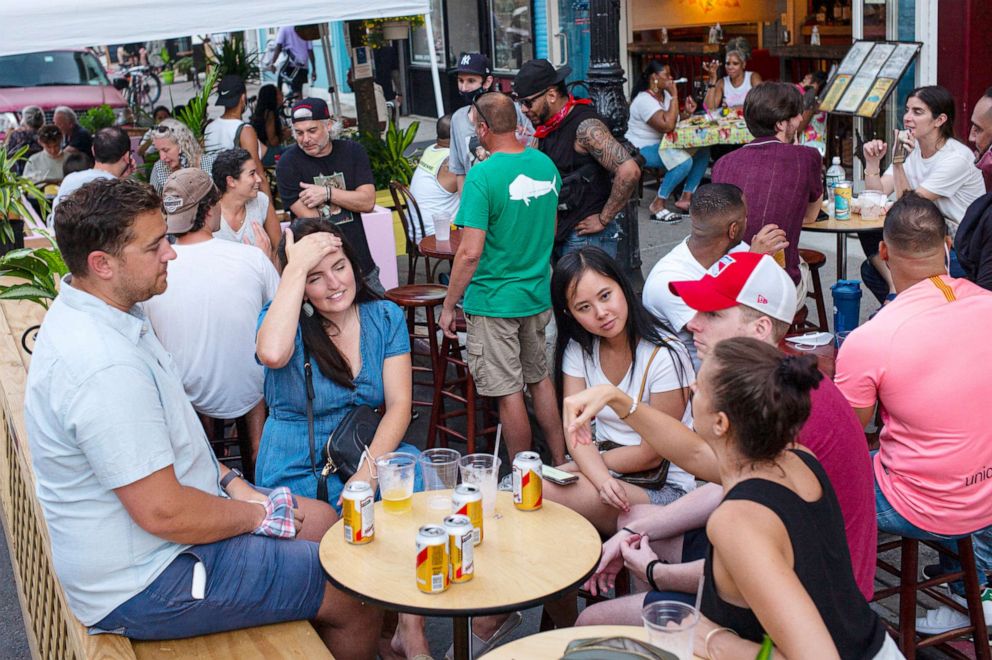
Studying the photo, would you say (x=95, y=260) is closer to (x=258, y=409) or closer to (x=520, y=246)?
(x=258, y=409)

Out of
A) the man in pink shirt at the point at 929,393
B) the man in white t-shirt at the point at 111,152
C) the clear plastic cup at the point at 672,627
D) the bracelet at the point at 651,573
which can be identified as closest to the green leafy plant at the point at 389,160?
the man in white t-shirt at the point at 111,152

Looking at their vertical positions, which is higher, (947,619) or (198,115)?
(198,115)

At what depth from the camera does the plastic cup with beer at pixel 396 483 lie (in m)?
3.24

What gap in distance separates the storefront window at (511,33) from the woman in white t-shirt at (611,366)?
11.7m

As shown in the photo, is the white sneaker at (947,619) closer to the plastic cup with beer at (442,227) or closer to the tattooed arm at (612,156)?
the tattooed arm at (612,156)

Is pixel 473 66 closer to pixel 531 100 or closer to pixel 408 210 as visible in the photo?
pixel 408 210

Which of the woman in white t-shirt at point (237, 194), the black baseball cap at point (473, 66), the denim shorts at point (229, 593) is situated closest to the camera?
the denim shorts at point (229, 593)

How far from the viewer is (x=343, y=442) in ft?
12.4

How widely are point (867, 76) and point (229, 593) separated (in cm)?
841

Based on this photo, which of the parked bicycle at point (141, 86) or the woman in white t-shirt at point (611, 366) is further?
the parked bicycle at point (141, 86)

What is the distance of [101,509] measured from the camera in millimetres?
2967

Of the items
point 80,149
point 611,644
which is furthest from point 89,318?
point 80,149

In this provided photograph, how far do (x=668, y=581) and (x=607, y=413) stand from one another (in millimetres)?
971

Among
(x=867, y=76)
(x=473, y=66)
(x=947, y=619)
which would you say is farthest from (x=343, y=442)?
(x=867, y=76)
